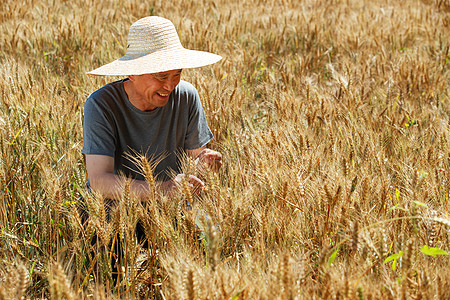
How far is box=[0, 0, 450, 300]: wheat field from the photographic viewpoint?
1222mm

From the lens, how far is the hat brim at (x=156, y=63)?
5.91 feet

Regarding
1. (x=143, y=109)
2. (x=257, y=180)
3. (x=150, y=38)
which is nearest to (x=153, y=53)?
(x=150, y=38)

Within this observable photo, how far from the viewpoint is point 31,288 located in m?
1.65

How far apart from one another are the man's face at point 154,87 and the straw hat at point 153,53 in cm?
7

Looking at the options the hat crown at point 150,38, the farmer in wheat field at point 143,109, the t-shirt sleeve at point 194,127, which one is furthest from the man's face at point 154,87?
the t-shirt sleeve at point 194,127

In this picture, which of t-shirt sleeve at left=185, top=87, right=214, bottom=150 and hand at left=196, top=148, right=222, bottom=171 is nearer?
hand at left=196, top=148, right=222, bottom=171

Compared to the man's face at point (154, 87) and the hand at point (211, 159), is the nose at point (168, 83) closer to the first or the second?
the man's face at point (154, 87)

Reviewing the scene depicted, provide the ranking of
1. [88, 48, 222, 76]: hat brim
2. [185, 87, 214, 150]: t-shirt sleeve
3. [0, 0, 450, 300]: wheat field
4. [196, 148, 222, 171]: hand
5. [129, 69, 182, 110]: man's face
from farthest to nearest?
[185, 87, 214, 150]: t-shirt sleeve, [196, 148, 222, 171]: hand, [129, 69, 182, 110]: man's face, [88, 48, 222, 76]: hat brim, [0, 0, 450, 300]: wheat field

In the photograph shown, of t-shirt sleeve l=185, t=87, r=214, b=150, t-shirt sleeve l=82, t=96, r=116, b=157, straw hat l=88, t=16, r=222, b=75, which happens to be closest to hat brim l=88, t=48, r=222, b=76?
straw hat l=88, t=16, r=222, b=75

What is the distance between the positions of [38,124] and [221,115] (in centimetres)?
112

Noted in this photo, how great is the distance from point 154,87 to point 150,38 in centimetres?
23

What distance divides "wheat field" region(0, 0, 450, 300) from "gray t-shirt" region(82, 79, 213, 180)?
209 mm

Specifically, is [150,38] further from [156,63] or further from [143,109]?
[143,109]

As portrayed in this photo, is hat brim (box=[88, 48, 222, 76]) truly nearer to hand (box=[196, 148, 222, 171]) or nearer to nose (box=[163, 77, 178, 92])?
nose (box=[163, 77, 178, 92])
